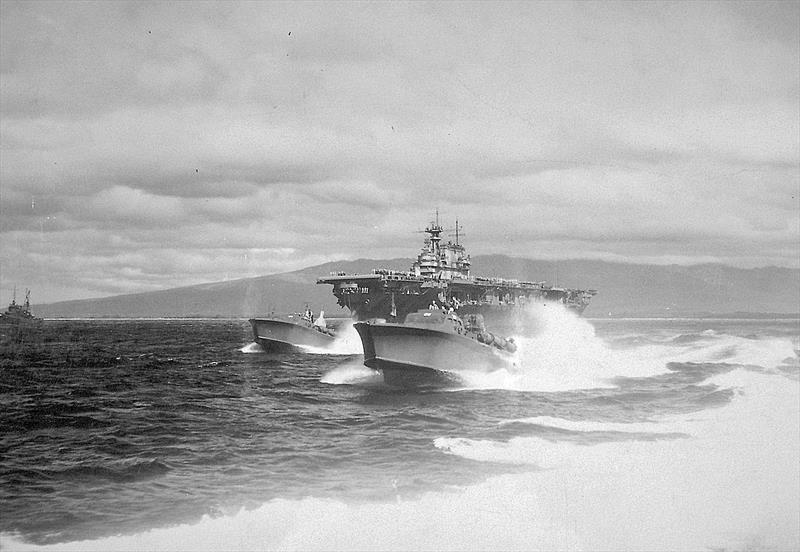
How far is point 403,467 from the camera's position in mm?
13680

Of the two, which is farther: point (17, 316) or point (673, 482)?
point (17, 316)

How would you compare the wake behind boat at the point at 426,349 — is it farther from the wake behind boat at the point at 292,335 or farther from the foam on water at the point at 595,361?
the wake behind boat at the point at 292,335

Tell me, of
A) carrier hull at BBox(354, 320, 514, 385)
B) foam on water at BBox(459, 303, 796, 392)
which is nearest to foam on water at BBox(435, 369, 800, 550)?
carrier hull at BBox(354, 320, 514, 385)

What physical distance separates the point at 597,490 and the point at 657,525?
1.50 meters

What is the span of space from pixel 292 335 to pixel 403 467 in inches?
1483

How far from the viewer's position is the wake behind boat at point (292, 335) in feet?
164

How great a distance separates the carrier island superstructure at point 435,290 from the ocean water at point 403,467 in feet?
94.3

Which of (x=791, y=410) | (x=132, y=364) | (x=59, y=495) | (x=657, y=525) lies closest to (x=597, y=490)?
(x=657, y=525)

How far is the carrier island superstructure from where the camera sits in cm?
6119

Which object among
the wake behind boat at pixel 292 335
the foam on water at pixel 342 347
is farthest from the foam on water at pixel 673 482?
the wake behind boat at pixel 292 335

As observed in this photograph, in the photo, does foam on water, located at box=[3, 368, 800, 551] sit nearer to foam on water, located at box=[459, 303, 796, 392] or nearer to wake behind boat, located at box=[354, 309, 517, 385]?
wake behind boat, located at box=[354, 309, 517, 385]

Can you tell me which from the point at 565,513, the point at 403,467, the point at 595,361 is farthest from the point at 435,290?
the point at 565,513

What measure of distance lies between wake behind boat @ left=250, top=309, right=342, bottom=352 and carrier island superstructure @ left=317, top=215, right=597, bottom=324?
5.95m

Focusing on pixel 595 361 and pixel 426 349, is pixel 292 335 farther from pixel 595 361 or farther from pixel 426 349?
pixel 426 349
